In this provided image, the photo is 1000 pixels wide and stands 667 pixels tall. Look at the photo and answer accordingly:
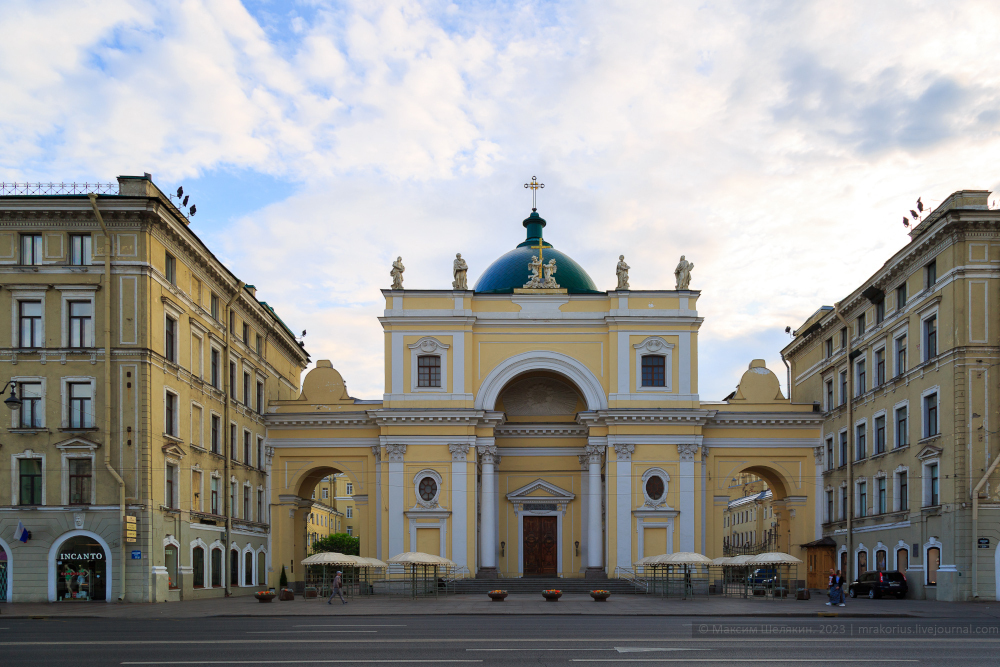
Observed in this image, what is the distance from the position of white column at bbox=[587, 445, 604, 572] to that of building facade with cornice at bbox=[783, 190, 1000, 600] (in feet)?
39.0

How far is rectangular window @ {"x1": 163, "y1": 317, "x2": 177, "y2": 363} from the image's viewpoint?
42.5m

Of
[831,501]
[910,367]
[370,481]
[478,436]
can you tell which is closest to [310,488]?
[370,481]

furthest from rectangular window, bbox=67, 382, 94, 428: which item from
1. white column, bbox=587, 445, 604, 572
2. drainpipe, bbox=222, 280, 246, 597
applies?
white column, bbox=587, 445, 604, 572

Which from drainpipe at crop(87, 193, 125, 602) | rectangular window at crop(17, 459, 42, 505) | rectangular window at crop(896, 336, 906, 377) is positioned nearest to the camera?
drainpipe at crop(87, 193, 125, 602)

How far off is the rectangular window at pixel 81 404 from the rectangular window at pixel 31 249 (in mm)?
4976

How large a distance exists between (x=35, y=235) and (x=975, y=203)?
36814 millimetres

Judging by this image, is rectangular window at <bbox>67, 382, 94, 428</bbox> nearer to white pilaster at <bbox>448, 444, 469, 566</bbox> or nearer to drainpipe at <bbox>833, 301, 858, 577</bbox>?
white pilaster at <bbox>448, 444, 469, 566</bbox>

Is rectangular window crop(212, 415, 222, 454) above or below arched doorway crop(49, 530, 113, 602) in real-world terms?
above

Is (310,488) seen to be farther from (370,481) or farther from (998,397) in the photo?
(998,397)

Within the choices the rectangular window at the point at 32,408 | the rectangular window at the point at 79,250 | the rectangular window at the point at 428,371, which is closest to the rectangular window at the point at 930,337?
the rectangular window at the point at 428,371

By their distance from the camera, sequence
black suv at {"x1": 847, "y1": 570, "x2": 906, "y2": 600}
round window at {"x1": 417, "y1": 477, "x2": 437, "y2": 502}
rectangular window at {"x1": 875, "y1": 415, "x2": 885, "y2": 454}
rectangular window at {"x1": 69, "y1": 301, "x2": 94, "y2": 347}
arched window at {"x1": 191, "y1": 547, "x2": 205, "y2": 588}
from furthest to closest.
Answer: round window at {"x1": 417, "y1": 477, "x2": 437, "y2": 502} < rectangular window at {"x1": 875, "y1": 415, "x2": 885, "y2": 454} < arched window at {"x1": 191, "y1": 547, "x2": 205, "y2": 588} < black suv at {"x1": 847, "y1": 570, "x2": 906, "y2": 600} < rectangular window at {"x1": 69, "y1": 301, "x2": 94, "y2": 347}

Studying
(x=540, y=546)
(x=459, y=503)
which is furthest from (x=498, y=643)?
(x=540, y=546)

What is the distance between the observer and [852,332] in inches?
2132

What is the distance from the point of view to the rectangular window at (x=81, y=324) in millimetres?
39969
